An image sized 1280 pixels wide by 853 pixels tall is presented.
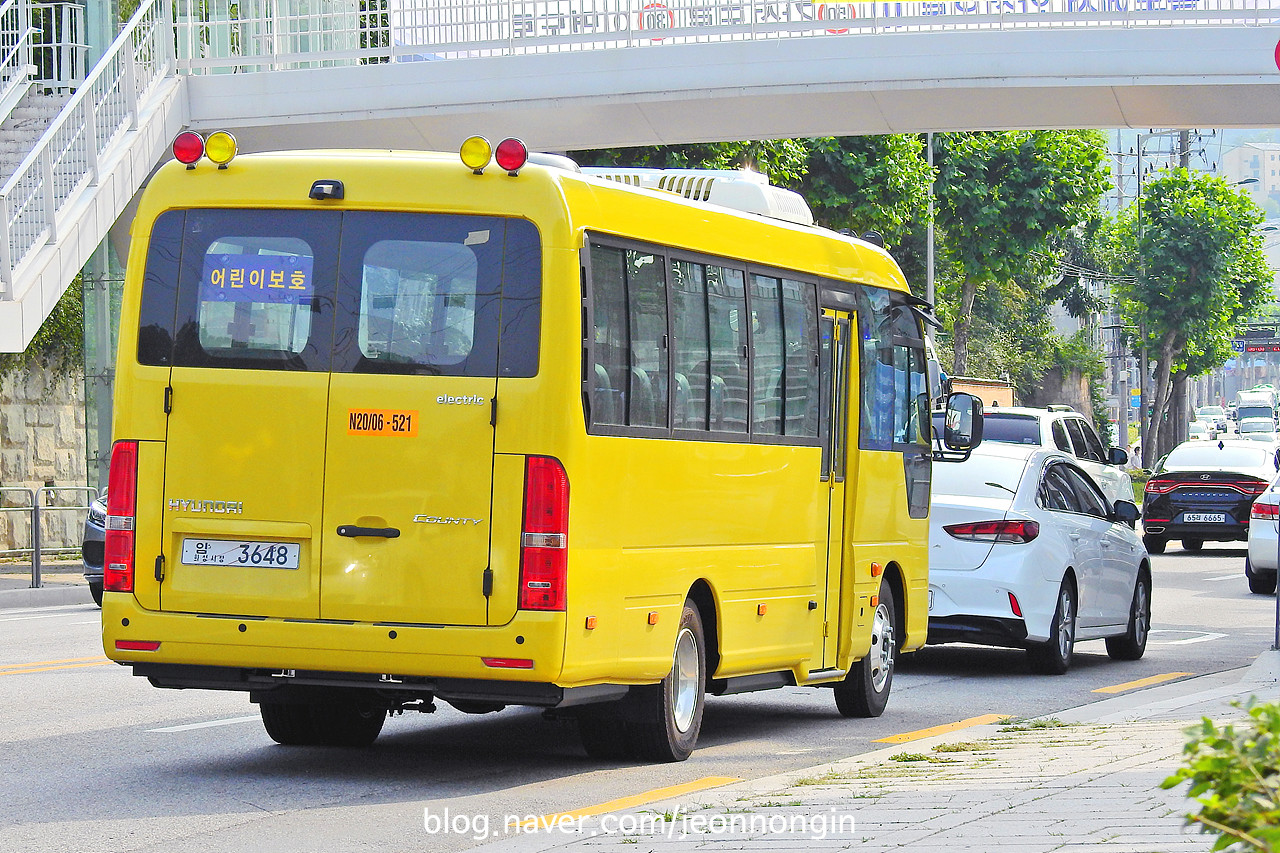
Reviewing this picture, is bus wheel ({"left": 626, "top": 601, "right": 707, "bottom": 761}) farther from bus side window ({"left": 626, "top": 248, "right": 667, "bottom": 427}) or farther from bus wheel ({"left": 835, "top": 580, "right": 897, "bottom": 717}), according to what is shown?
bus wheel ({"left": 835, "top": 580, "right": 897, "bottom": 717})

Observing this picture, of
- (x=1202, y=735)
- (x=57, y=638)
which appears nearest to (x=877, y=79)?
(x=57, y=638)

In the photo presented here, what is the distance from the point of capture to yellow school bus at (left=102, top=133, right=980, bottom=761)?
8188mm

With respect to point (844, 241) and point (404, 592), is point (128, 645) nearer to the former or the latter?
point (404, 592)

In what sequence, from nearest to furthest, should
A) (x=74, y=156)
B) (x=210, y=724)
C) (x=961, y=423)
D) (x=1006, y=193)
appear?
(x=210, y=724) → (x=961, y=423) → (x=74, y=156) → (x=1006, y=193)

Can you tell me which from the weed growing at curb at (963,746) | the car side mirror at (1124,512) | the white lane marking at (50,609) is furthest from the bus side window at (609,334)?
the white lane marking at (50,609)

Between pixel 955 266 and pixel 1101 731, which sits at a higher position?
pixel 955 266

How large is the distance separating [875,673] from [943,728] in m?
0.87

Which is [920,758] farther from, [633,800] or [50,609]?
[50,609]

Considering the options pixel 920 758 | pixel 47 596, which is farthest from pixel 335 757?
pixel 47 596

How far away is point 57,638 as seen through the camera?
607 inches

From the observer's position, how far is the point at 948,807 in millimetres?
7047

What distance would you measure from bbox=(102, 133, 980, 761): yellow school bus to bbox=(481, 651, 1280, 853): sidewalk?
1067mm

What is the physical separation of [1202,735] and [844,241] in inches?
326

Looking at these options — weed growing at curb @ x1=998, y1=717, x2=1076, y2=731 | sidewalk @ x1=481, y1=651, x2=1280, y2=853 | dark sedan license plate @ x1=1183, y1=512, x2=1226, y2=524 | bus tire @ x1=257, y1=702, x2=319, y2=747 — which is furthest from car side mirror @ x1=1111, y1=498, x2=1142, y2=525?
dark sedan license plate @ x1=1183, y1=512, x2=1226, y2=524
